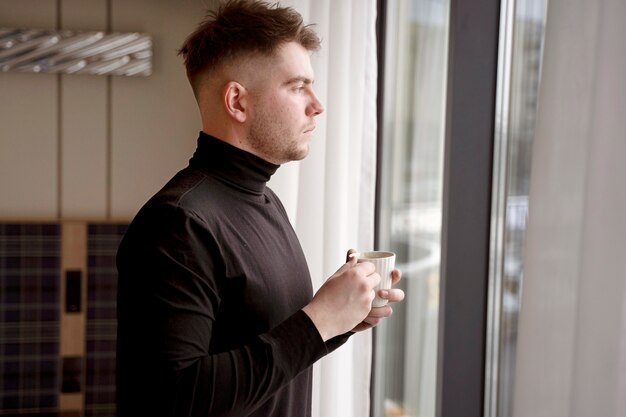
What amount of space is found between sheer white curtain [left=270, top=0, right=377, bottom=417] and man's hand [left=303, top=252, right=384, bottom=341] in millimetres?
1203

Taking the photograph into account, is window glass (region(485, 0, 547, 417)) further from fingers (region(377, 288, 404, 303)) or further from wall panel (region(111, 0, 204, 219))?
wall panel (region(111, 0, 204, 219))

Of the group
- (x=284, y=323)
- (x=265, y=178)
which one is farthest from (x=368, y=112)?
(x=284, y=323)

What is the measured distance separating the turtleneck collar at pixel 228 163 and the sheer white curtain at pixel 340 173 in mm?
1074

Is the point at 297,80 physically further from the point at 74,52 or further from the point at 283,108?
the point at 74,52

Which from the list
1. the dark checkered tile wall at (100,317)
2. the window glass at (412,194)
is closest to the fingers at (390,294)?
the window glass at (412,194)

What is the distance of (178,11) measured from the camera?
3.46m

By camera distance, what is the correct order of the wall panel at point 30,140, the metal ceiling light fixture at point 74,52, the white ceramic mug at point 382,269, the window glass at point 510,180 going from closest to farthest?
the white ceramic mug at point 382,269 → the window glass at point 510,180 → the metal ceiling light fixture at point 74,52 → the wall panel at point 30,140

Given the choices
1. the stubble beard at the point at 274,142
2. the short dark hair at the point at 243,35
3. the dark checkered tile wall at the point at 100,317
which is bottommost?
the dark checkered tile wall at the point at 100,317

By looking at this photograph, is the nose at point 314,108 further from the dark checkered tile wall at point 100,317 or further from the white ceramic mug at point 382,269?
the dark checkered tile wall at point 100,317

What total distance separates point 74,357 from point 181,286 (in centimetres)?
244

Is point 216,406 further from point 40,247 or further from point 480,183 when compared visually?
point 40,247

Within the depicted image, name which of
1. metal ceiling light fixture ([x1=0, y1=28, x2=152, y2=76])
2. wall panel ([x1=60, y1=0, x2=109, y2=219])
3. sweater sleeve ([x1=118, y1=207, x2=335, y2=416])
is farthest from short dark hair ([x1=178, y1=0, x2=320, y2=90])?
wall panel ([x1=60, y1=0, x2=109, y2=219])

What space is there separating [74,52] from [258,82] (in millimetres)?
2229

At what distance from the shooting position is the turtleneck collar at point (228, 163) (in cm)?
133
